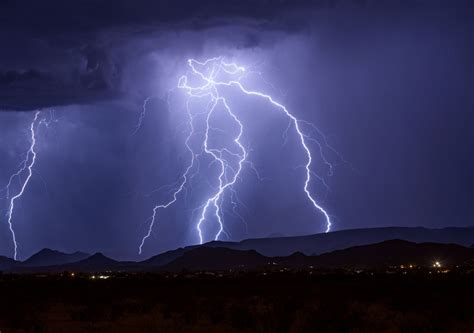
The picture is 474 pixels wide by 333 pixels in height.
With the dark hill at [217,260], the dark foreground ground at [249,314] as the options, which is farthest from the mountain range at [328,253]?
the dark foreground ground at [249,314]

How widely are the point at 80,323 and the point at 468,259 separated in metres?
89.9

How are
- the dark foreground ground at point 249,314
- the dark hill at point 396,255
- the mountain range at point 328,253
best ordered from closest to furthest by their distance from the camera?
the dark foreground ground at point 249,314 < the dark hill at point 396,255 < the mountain range at point 328,253

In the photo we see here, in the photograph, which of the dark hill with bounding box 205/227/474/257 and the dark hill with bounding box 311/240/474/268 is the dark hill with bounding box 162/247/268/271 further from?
the dark hill with bounding box 205/227/474/257

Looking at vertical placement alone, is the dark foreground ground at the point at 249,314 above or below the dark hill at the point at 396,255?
below

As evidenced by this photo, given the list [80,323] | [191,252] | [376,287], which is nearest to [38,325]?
[80,323]

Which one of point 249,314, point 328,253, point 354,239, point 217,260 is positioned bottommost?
point 249,314

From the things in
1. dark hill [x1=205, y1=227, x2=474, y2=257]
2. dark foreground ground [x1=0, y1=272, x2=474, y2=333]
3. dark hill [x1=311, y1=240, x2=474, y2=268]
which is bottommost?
dark foreground ground [x1=0, y1=272, x2=474, y2=333]

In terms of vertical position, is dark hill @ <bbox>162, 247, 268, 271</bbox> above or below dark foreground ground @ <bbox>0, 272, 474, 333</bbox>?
above

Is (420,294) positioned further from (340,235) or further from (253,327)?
(340,235)

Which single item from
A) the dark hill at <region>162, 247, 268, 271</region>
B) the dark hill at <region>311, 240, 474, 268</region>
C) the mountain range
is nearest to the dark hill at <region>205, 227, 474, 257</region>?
the mountain range

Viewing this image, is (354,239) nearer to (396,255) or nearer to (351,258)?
(351,258)

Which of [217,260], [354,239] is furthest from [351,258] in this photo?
[354,239]

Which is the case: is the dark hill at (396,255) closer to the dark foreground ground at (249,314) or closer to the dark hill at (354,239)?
the dark hill at (354,239)

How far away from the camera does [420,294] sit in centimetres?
3291
